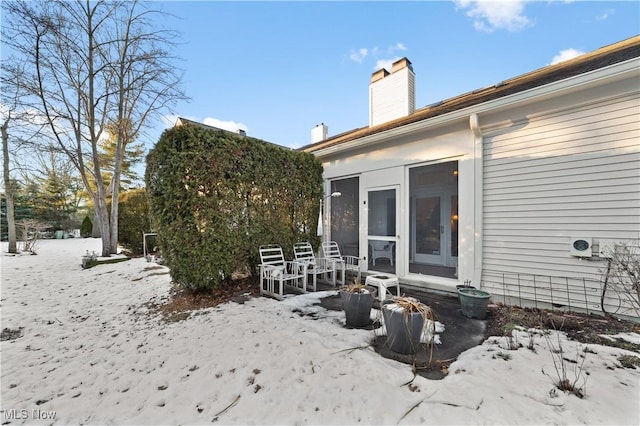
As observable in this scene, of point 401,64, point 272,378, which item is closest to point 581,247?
point 272,378

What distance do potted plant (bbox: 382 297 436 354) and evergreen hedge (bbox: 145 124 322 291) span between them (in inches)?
131

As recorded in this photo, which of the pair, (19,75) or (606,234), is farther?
(19,75)

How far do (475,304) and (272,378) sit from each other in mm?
3005

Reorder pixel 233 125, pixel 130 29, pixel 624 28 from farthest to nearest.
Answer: pixel 233 125 → pixel 130 29 → pixel 624 28

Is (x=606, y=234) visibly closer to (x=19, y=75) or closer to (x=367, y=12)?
(x=367, y=12)

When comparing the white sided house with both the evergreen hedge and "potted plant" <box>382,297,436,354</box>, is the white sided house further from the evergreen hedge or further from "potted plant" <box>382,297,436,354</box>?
"potted plant" <box>382,297,436,354</box>

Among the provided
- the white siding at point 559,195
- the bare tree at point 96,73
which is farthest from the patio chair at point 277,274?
the bare tree at point 96,73

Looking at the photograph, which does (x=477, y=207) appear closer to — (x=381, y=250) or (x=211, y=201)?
(x=381, y=250)

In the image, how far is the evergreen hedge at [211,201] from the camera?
450 centimetres

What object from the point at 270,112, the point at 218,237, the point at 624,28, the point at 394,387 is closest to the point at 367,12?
the point at 270,112

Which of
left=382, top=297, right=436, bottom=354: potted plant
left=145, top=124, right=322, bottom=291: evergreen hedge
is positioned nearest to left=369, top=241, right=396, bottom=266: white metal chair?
left=145, top=124, right=322, bottom=291: evergreen hedge

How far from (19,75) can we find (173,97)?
4.34m

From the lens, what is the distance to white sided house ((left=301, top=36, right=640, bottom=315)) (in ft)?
11.7

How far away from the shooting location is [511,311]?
3938 mm
